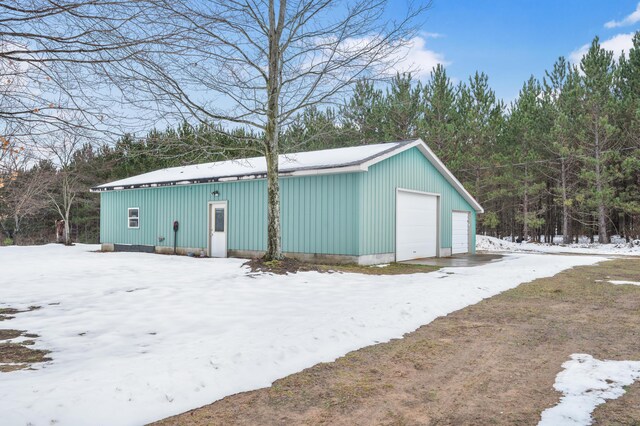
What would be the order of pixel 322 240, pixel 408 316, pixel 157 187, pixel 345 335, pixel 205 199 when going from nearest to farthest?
1. pixel 345 335
2. pixel 408 316
3. pixel 322 240
4. pixel 205 199
5. pixel 157 187

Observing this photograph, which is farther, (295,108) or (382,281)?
(295,108)

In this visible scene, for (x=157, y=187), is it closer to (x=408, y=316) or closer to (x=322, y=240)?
(x=322, y=240)

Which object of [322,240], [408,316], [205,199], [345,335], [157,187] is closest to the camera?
[345,335]

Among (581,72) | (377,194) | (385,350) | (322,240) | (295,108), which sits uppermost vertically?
(581,72)

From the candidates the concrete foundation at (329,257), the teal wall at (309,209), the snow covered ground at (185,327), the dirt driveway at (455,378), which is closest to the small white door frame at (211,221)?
the teal wall at (309,209)

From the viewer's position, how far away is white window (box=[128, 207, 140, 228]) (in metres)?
18.5

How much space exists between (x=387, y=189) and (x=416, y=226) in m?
2.46

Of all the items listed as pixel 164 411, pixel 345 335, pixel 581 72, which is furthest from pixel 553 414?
pixel 581 72

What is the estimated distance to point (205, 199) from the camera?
16.0 meters

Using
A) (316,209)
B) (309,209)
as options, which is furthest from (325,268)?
(309,209)

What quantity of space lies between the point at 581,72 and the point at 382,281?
2487 centimetres

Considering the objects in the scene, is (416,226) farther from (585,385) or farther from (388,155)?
(585,385)

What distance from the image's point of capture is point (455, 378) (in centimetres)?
367

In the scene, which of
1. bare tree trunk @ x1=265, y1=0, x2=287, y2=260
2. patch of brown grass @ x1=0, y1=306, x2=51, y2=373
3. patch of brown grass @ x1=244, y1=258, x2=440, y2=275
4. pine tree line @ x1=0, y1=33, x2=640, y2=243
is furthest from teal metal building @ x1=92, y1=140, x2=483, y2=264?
patch of brown grass @ x1=0, y1=306, x2=51, y2=373
